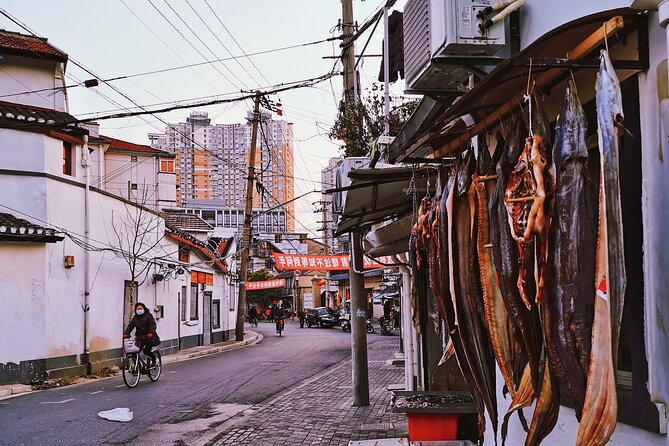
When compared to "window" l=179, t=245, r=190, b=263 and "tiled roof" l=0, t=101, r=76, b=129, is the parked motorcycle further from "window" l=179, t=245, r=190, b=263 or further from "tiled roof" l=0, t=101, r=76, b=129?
"tiled roof" l=0, t=101, r=76, b=129

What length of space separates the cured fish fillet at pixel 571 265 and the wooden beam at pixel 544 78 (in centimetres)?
42

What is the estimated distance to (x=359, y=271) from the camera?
40.8 ft

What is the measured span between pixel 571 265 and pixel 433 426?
145 inches

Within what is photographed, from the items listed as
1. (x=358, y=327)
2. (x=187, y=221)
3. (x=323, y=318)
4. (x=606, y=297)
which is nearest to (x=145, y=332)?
(x=358, y=327)

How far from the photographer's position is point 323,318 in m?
50.8

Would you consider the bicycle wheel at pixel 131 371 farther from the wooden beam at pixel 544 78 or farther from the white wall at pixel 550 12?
the white wall at pixel 550 12

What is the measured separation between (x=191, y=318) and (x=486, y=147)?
28.7 m

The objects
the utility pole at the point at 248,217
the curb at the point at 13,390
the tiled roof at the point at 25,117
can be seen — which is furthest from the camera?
the utility pole at the point at 248,217

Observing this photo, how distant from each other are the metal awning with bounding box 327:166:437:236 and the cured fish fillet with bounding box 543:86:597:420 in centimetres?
304

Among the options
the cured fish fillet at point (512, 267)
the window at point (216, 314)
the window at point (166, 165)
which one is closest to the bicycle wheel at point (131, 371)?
the cured fish fillet at point (512, 267)

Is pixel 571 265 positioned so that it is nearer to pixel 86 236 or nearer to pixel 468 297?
pixel 468 297

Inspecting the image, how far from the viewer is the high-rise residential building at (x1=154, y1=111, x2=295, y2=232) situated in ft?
128

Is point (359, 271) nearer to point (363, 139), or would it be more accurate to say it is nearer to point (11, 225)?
point (363, 139)

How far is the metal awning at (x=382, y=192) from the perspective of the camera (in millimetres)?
6668
